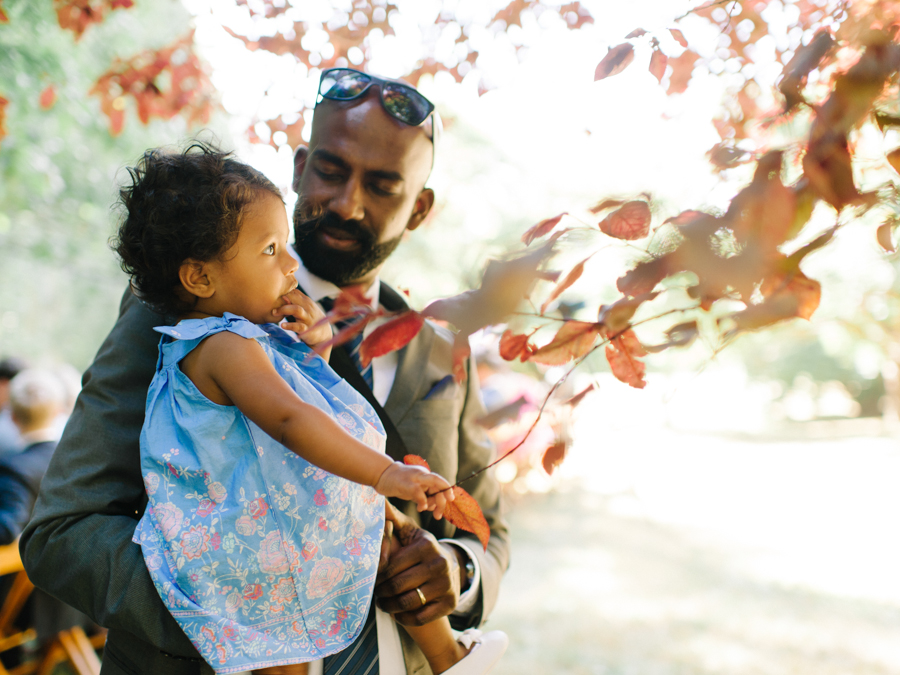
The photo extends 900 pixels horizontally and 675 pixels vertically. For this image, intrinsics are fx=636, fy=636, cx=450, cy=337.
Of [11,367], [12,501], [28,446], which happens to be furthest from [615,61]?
[11,367]

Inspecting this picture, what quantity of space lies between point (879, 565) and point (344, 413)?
23.7 ft

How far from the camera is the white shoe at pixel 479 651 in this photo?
1.38m

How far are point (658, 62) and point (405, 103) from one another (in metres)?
0.75

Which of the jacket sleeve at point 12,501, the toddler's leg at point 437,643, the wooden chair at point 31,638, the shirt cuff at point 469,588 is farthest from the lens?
the wooden chair at point 31,638

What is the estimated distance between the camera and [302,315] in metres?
1.32

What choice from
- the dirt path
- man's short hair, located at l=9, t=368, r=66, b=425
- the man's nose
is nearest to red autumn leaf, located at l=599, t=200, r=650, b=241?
the man's nose

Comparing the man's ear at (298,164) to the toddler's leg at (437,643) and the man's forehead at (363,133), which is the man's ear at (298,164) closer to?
the man's forehead at (363,133)

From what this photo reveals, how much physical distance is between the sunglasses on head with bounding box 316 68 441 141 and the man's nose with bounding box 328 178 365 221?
9.7 inches

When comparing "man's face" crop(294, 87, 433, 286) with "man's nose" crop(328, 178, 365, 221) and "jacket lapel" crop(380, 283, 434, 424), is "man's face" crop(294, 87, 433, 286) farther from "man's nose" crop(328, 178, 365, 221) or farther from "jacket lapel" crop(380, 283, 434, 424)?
"jacket lapel" crop(380, 283, 434, 424)

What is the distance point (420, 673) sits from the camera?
4.61 feet

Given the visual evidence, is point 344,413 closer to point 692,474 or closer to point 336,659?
point 336,659

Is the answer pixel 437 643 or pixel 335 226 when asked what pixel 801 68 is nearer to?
pixel 335 226

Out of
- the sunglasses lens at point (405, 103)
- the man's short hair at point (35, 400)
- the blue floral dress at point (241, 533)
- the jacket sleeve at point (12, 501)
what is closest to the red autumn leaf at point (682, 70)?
the sunglasses lens at point (405, 103)

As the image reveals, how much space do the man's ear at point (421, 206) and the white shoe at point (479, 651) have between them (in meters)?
1.19
